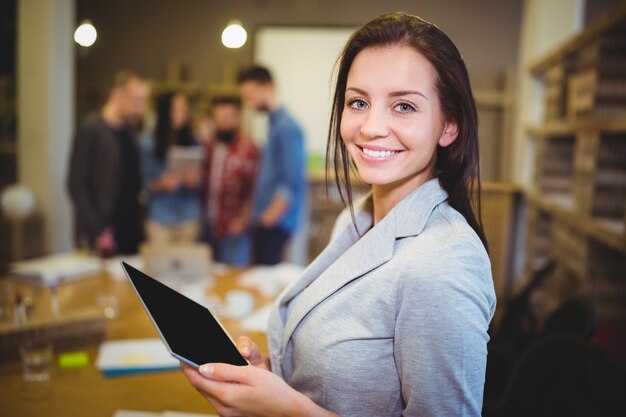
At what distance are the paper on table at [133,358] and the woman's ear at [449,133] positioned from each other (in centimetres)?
102

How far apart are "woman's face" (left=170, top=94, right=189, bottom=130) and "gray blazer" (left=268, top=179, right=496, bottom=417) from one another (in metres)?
2.98

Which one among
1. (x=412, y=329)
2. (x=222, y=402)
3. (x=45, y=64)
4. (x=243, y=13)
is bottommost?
(x=222, y=402)

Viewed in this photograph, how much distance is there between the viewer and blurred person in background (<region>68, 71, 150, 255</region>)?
3402mm

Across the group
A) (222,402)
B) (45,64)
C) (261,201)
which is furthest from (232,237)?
(222,402)

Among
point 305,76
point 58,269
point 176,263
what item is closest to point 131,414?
point 176,263

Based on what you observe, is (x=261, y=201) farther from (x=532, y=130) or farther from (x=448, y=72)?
(x=448, y=72)

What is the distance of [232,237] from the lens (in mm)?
3807

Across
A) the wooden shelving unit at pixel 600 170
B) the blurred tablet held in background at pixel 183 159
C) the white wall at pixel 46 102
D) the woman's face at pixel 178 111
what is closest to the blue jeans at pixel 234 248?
the blurred tablet held in background at pixel 183 159

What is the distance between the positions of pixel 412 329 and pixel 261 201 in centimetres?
293

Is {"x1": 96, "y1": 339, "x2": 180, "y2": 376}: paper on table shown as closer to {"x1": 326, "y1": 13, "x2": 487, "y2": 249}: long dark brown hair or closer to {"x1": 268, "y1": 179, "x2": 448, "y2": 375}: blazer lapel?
{"x1": 268, "y1": 179, "x2": 448, "y2": 375}: blazer lapel

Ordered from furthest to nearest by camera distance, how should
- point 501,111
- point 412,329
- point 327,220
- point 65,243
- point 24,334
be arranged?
point 501,111 < point 327,220 < point 65,243 < point 24,334 < point 412,329

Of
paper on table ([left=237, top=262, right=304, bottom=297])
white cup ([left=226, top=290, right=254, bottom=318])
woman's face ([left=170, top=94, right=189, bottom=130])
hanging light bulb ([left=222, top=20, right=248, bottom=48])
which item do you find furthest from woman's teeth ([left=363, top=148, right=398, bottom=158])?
woman's face ([left=170, top=94, right=189, bottom=130])

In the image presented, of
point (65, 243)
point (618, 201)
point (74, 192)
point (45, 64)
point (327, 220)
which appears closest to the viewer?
point (618, 201)

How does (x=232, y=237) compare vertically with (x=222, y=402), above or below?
below
